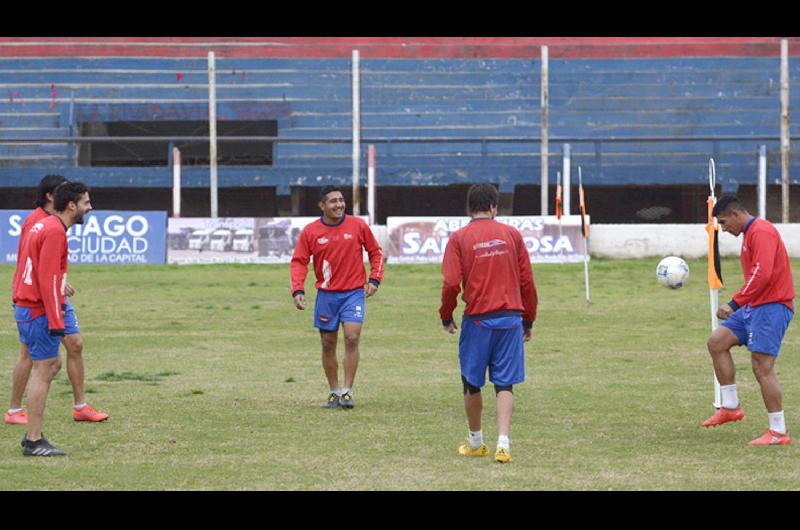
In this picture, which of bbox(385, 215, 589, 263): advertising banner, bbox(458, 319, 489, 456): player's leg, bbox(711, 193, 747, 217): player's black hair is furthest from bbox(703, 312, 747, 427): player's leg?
bbox(385, 215, 589, 263): advertising banner

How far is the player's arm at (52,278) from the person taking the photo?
9.59m

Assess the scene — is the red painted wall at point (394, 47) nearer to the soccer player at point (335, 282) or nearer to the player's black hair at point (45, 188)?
the soccer player at point (335, 282)

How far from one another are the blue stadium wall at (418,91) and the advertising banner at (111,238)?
13.1 meters

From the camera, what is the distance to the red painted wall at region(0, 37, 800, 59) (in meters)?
47.2

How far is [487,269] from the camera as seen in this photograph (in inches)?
370

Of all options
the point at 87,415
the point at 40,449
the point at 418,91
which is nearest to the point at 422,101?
the point at 418,91

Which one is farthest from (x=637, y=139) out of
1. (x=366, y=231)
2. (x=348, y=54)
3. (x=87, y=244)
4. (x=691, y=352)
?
(x=366, y=231)

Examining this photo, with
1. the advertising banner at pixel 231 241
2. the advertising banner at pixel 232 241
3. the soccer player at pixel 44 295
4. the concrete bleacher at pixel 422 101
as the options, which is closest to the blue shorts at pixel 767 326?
the soccer player at pixel 44 295

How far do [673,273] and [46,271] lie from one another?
5.84m

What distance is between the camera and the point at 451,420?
37.7 ft

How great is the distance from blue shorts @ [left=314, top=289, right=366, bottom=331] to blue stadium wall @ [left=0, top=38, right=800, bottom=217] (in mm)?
33329

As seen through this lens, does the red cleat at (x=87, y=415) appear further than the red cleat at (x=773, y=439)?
Yes

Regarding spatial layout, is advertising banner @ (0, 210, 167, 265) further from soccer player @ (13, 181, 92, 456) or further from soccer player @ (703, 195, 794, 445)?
soccer player @ (703, 195, 794, 445)

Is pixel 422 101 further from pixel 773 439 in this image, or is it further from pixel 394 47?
pixel 773 439
